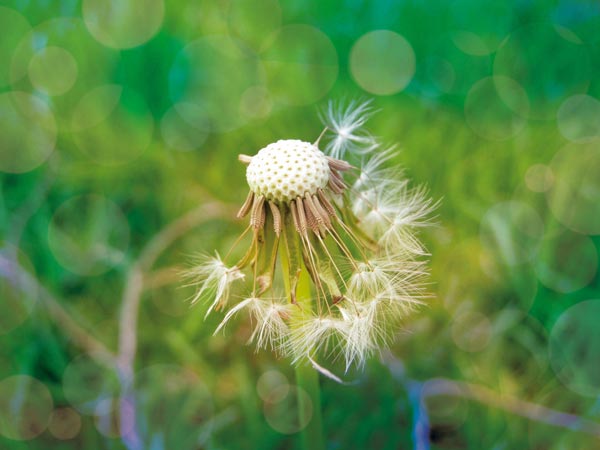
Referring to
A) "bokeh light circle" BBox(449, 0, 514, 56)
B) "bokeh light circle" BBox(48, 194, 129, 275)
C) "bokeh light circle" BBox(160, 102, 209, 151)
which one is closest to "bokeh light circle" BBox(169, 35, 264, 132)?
"bokeh light circle" BBox(160, 102, 209, 151)

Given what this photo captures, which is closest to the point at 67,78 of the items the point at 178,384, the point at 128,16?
the point at 128,16

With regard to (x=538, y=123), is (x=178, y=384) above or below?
below

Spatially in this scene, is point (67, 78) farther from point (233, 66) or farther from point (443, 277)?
point (443, 277)

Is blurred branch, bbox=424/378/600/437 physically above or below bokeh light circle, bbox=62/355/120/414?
above

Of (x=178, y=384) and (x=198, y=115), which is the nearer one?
(x=178, y=384)

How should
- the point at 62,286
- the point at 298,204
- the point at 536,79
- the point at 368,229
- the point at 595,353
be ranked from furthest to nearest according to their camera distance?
1. the point at 536,79
2. the point at 62,286
3. the point at 595,353
4. the point at 368,229
5. the point at 298,204

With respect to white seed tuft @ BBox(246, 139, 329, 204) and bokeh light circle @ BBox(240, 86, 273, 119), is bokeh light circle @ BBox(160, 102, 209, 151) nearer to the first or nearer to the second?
bokeh light circle @ BBox(240, 86, 273, 119)

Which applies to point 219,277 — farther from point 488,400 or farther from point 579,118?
point 579,118
